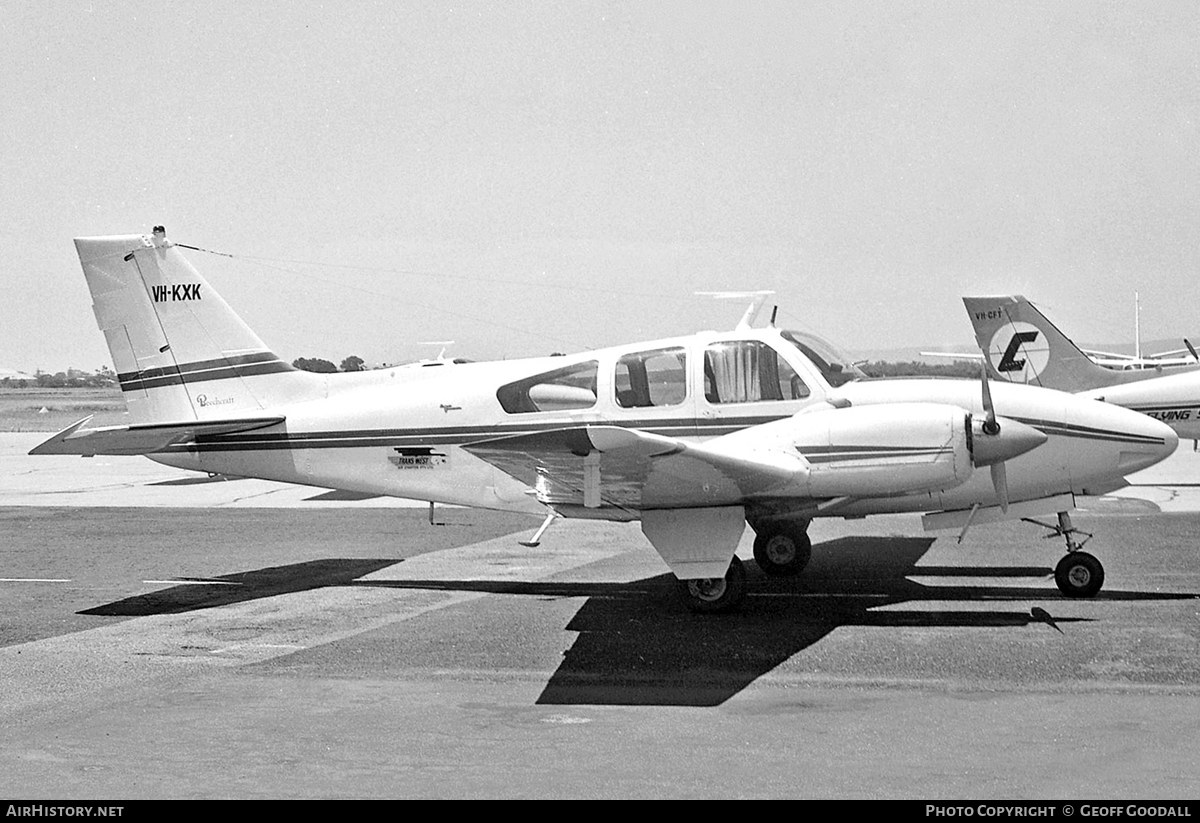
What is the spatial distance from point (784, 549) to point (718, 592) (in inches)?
93.2

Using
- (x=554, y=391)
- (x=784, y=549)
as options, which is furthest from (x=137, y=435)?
(x=784, y=549)

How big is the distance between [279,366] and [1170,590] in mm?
9576

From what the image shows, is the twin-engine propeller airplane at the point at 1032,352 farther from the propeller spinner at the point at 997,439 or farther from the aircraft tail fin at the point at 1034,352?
the propeller spinner at the point at 997,439

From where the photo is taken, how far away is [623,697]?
8.11 m

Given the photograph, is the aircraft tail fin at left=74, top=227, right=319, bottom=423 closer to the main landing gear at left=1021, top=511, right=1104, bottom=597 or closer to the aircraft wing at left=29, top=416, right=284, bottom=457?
the aircraft wing at left=29, top=416, right=284, bottom=457

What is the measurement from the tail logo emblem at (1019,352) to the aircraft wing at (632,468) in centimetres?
1703

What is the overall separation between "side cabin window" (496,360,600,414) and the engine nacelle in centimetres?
248

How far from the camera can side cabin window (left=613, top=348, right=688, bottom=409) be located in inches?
469

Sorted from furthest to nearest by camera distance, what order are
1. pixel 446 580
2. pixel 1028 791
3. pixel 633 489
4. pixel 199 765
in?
1. pixel 446 580
2. pixel 633 489
3. pixel 199 765
4. pixel 1028 791

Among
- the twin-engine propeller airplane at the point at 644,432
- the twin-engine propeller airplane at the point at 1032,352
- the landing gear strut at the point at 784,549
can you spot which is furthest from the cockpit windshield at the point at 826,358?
the twin-engine propeller airplane at the point at 1032,352

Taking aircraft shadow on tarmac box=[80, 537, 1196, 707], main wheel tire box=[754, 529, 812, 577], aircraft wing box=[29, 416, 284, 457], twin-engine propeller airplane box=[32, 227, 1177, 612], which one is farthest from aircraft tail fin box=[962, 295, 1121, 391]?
aircraft wing box=[29, 416, 284, 457]
